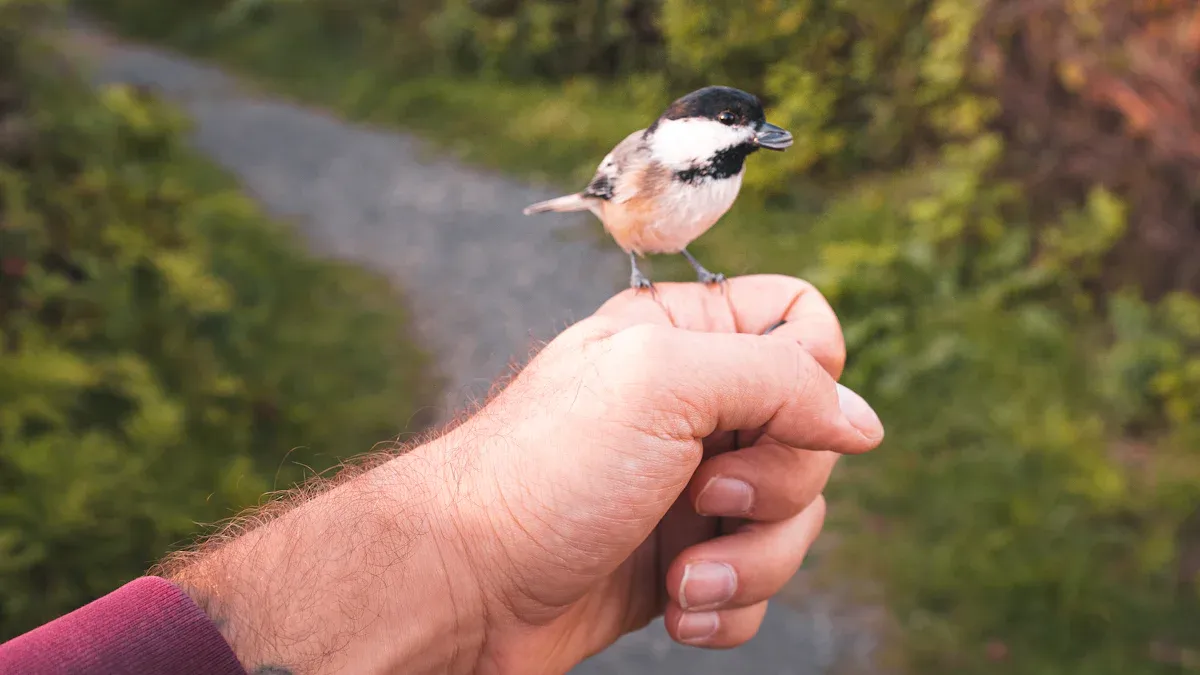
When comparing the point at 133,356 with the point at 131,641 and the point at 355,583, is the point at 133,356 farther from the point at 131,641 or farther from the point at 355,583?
the point at 131,641

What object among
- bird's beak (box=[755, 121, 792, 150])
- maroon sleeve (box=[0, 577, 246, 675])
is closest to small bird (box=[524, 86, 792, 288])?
bird's beak (box=[755, 121, 792, 150])

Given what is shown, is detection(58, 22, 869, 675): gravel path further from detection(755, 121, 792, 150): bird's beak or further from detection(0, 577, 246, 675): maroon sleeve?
detection(0, 577, 246, 675): maroon sleeve

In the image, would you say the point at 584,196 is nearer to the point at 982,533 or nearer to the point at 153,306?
the point at 982,533

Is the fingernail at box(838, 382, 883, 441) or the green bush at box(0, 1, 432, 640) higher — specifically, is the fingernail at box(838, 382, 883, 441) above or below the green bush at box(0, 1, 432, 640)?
above

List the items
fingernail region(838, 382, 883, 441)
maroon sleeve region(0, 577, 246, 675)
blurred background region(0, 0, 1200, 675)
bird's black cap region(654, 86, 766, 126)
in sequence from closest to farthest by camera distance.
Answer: maroon sleeve region(0, 577, 246, 675) → bird's black cap region(654, 86, 766, 126) → fingernail region(838, 382, 883, 441) → blurred background region(0, 0, 1200, 675)

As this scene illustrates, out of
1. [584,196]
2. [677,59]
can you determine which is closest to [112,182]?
[677,59]

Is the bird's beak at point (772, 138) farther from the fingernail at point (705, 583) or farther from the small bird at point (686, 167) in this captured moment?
the fingernail at point (705, 583)

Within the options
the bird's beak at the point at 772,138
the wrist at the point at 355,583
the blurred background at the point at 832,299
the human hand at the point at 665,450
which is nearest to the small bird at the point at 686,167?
the bird's beak at the point at 772,138

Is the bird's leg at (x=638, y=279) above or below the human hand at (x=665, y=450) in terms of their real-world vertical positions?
above
